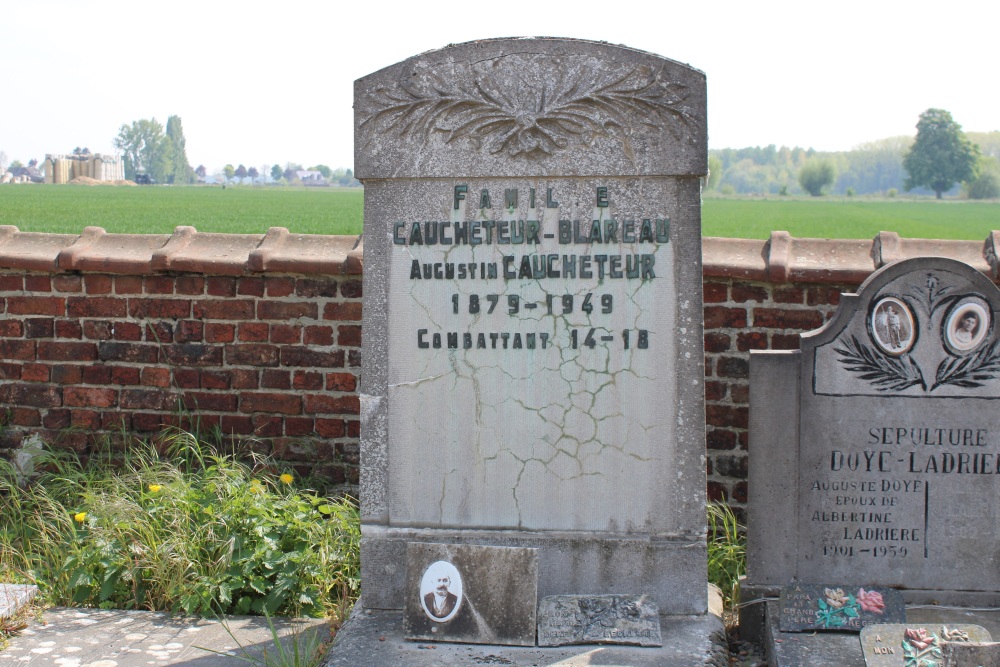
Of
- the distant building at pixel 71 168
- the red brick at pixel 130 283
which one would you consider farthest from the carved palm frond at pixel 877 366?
the distant building at pixel 71 168

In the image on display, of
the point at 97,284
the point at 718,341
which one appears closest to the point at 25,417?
the point at 97,284

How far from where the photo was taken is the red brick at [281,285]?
4.58 metres

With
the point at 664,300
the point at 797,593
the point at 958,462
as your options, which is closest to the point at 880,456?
the point at 958,462

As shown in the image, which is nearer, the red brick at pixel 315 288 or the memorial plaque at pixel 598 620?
the memorial plaque at pixel 598 620

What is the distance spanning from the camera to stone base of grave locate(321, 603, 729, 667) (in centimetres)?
275

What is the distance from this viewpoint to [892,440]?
3.26 metres

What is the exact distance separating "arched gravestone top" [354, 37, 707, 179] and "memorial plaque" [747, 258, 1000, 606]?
2.77ft

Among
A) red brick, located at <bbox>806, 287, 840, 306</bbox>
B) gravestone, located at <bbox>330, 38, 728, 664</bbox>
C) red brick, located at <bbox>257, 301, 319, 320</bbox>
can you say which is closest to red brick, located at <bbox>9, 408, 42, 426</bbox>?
red brick, located at <bbox>257, 301, 319, 320</bbox>

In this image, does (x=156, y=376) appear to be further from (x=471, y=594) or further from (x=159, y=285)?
(x=471, y=594)

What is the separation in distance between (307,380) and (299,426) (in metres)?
0.23

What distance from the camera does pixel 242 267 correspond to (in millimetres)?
4512

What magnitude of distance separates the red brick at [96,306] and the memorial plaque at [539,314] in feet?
6.90

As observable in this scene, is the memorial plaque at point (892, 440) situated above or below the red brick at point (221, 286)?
below

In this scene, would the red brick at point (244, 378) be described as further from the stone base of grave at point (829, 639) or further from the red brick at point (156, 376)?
the stone base of grave at point (829, 639)
